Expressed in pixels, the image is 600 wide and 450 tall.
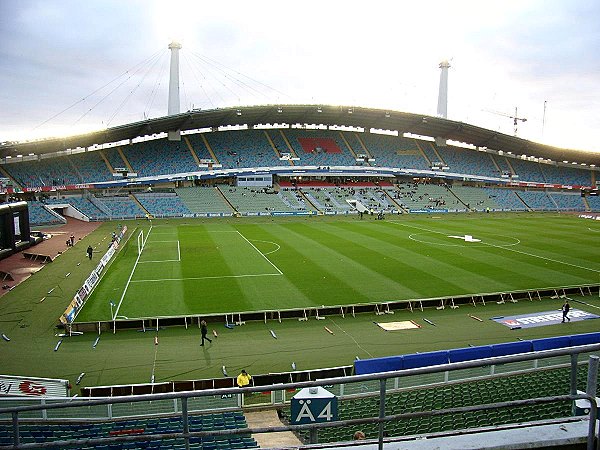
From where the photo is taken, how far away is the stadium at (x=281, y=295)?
6250 millimetres

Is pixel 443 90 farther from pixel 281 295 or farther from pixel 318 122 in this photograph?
pixel 281 295

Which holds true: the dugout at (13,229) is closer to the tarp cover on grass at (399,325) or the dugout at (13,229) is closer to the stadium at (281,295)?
the stadium at (281,295)

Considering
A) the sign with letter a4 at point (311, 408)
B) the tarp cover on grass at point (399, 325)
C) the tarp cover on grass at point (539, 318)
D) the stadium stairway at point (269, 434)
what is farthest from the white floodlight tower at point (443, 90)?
the sign with letter a4 at point (311, 408)

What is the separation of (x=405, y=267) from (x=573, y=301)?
9800 mm

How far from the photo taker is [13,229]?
117 feet

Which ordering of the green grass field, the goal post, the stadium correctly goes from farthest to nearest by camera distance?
the goal post < the green grass field < the stadium

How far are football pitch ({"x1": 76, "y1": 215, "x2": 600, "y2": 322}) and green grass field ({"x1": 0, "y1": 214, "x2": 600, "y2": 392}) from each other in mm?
119

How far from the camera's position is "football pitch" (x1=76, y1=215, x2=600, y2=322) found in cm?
2414

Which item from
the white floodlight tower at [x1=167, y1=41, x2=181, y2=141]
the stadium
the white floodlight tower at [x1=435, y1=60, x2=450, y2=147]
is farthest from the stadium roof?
the white floodlight tower at [x1=435, y1=60, x2=450, y2=147]

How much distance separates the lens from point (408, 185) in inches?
3302

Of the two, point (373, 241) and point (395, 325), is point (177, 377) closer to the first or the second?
point (395, 325)

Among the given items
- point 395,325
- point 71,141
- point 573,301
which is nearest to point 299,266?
point 395,325

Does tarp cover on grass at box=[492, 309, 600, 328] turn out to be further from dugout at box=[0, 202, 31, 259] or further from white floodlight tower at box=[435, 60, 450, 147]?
white floodlight tower at box=[435, 60, 450, 147]

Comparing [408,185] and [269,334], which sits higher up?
[408,185]
